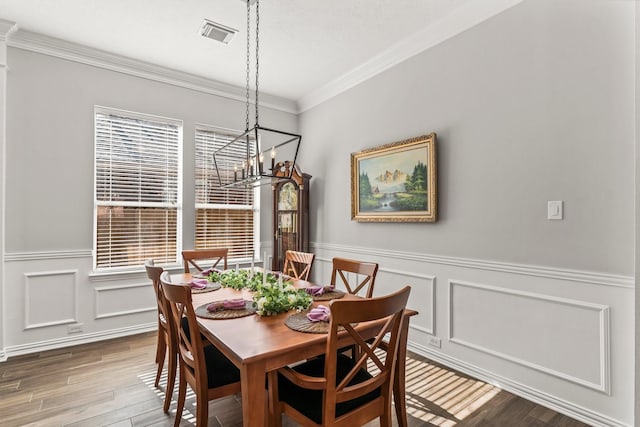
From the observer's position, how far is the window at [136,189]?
11.5 ft

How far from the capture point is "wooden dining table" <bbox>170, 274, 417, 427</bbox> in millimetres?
1357

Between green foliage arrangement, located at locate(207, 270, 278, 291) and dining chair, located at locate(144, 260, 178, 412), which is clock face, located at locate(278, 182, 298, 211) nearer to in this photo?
green foliage arrangement, located at locate(207, 270, 278, 291)

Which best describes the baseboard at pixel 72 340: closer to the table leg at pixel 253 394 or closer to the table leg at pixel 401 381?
the table leg at pixel 253 394

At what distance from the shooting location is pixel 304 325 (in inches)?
65.8

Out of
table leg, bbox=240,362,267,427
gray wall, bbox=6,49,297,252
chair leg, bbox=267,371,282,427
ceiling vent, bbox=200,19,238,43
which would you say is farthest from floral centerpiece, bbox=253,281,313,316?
gray wall, bbox=6,49,297,252

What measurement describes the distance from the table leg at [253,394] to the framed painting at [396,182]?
2.08 meters

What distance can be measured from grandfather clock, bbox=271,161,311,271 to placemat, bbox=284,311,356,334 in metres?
2.32

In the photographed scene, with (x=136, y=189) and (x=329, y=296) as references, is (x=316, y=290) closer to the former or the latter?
(x=329, y=296)

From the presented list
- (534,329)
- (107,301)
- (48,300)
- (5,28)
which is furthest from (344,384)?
(5,28)

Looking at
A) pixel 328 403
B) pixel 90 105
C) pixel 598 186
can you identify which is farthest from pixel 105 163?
pixel 598 186

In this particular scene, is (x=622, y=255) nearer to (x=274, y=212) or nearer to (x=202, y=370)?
(x=202, y=370)

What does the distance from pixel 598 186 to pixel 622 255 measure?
424mm

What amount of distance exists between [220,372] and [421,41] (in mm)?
3076

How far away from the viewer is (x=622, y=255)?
194cm
